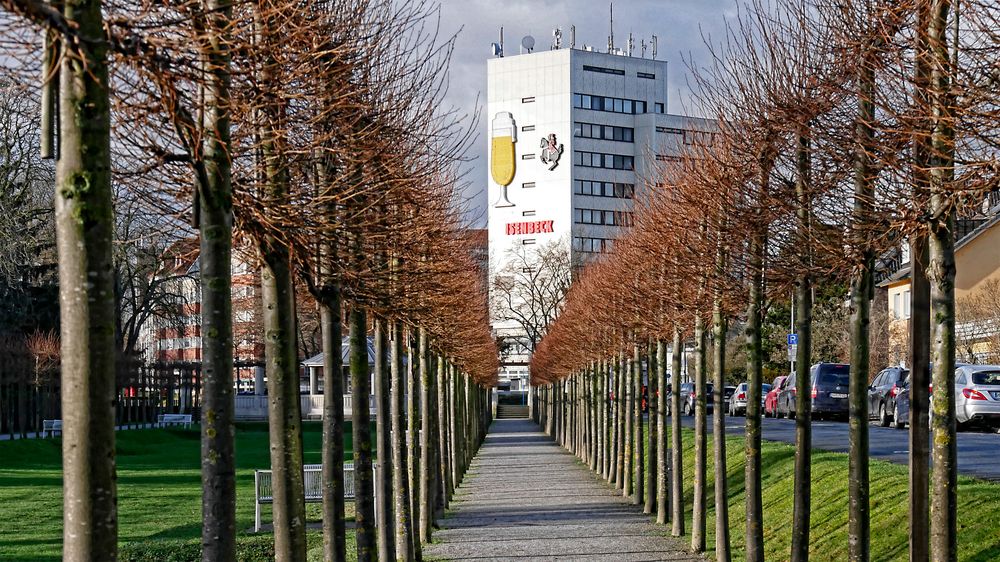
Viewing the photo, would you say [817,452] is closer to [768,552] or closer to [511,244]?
[768,552]

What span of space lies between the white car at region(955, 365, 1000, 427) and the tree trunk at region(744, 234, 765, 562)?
17124mm

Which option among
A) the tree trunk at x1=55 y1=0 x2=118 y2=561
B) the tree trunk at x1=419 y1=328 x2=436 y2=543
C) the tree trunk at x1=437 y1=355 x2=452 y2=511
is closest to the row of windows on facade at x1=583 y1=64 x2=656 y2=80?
the tree trunk at x1=437 y1=355 x2=452 y2=511

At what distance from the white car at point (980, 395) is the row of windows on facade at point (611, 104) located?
8740 cm

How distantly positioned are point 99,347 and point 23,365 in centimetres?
4420

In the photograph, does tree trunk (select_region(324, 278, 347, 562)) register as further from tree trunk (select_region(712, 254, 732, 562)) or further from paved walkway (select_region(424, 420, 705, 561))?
paved walkway (select_region(424, 420, 705, 561))

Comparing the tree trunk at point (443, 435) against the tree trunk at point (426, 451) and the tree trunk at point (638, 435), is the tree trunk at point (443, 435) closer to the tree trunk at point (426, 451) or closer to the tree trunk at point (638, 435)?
the tree trunk at point (426, 451)

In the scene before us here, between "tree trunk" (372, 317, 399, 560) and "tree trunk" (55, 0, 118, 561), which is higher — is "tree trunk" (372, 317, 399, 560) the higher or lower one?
the lower one

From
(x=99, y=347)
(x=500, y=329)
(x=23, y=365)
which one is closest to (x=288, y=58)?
(x=99, y=347)

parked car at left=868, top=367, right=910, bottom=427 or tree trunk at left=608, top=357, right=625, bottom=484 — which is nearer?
tree trunk at left=608, top=357, right=625, bottom=484

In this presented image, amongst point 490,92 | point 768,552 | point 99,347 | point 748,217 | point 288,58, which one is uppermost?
point 490,92

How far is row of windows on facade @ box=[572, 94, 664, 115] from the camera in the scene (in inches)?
4572

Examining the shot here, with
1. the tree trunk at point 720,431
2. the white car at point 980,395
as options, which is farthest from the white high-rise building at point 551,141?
the tree trunk at point 720,431

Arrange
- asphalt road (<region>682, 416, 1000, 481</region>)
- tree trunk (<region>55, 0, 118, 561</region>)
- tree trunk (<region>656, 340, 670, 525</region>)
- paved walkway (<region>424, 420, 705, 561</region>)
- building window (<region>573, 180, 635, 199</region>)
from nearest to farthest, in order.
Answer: tree trunk (<region>55, 0, 118, 561</region>), asphalt road (<region>682, 416, 1000, 481</region>), paved walkway (<region>424, 420, 705, 561</region>), tree trunk (<region>656, 340, 670, 525</region>), building window (<region>573, 180, 635, 199</region>)

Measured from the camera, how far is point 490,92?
388 ft
